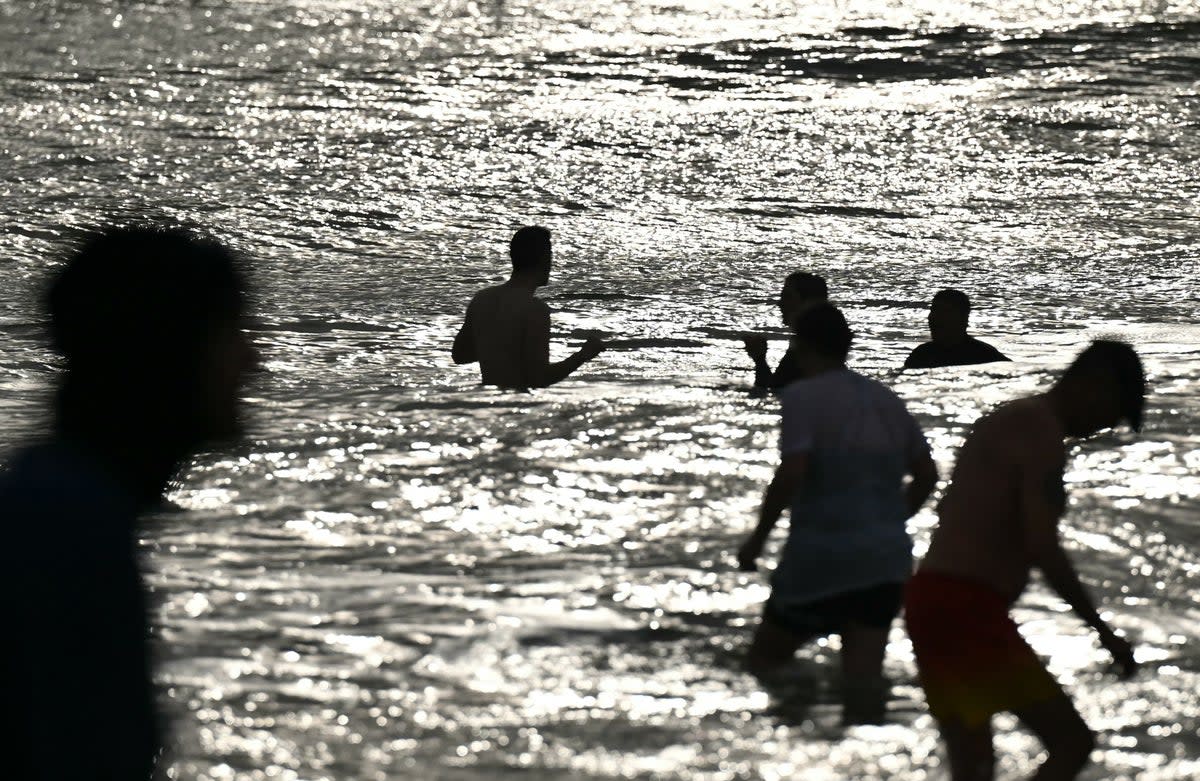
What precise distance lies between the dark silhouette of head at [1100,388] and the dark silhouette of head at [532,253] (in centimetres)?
367

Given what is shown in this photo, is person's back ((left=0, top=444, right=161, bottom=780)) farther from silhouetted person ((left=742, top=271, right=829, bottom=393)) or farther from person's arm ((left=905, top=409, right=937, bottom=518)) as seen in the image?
silhouetted person ((left=742, top=271, right=829, bottom=393))

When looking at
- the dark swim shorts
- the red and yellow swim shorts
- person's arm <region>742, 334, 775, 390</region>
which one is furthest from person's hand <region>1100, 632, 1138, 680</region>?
person's arm <region>742, 334, 775, 390</region>

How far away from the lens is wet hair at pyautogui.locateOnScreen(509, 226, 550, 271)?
7980 millimetres

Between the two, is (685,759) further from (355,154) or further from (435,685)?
(355,154)

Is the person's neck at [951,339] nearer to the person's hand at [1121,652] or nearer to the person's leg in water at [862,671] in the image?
the person's leg in water at [862,671]

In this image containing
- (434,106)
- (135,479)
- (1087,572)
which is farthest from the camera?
(434,106)

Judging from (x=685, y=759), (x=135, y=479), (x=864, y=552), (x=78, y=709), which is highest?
(x=135, y=479)

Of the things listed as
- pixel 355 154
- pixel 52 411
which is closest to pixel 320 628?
pixel 52 411

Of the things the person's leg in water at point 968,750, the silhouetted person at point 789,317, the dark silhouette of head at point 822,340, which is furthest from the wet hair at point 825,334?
the silhouetted person at point 789,317

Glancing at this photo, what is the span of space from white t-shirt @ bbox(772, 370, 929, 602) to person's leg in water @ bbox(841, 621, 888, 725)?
5.1 inches

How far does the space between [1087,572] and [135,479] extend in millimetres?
A: 4647

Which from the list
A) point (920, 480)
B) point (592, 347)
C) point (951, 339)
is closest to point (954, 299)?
point (951, 339)

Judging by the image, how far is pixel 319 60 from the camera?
19266 millimetres

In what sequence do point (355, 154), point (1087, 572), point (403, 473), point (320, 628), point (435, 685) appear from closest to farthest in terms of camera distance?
point (435, 685), point (320, 628), point (1087, 572), point (403, 473), point (355, 154)
